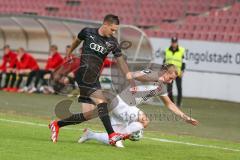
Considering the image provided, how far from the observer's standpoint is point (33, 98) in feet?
77.7

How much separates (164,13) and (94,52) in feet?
59.4

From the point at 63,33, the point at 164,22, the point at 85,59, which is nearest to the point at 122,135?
the point at 85,59

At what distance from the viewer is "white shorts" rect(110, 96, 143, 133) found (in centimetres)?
1257

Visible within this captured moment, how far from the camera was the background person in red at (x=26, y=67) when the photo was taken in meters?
26.4

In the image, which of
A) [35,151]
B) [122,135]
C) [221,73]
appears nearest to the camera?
[35,151]

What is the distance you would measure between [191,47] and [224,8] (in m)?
2.81

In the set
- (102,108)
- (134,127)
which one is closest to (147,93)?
(134,127)

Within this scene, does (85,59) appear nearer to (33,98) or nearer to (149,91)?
(149,91)

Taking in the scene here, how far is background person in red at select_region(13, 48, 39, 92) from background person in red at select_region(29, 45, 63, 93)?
0.75 ft

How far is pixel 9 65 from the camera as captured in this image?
89.0 ft

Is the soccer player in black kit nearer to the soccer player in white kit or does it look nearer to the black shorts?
the black shorts

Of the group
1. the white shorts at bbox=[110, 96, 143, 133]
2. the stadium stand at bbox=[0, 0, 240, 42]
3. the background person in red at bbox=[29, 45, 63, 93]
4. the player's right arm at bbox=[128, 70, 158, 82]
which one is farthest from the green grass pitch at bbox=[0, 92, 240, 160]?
the stadium stand at bbox=[0, 0, 240, 42]

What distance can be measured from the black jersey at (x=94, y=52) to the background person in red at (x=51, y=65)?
42.9 ft

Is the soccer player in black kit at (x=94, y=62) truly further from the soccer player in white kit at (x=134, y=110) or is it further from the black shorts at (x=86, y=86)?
the soccer player in white kit at (x=134, y=110)
